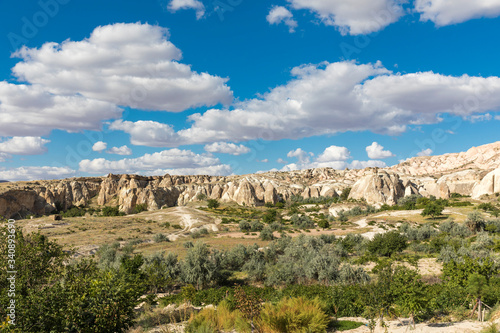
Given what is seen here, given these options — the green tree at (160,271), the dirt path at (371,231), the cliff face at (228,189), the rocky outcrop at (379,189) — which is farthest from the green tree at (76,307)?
the rocky outcrop at (379,189)

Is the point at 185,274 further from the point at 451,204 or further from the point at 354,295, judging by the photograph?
the point at 451,204

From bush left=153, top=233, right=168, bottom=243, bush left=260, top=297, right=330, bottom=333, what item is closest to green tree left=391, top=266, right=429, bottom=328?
bush left=260, top=297, right=330, bottom=333

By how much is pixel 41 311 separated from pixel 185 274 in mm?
Answer: 15002

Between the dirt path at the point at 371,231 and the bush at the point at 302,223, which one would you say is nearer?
the dirt path at the point at 371,231

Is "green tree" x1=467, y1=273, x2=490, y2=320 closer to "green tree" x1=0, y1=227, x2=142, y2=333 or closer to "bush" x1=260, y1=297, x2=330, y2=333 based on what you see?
"bush" x1=260, y1=297, x2=330, y2=333

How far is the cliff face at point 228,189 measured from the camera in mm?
85250

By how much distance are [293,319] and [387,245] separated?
24.4 m

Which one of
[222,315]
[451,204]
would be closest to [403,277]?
[222,315]

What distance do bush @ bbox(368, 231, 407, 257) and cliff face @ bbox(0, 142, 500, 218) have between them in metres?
53.3

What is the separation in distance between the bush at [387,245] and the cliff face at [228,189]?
53.3 meters

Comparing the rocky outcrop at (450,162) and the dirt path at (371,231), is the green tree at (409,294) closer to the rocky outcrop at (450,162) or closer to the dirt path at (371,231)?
the dirt path at (371,231)

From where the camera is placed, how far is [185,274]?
885 inches

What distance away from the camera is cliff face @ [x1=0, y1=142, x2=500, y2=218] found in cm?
8525

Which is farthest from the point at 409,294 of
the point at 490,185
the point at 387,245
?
the point at 490,185
